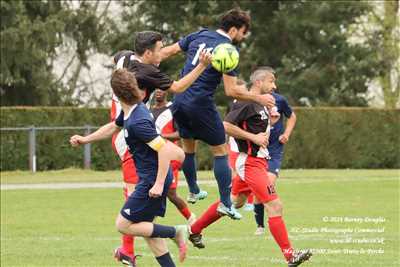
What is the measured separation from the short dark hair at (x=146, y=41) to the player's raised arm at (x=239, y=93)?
2.67 ft

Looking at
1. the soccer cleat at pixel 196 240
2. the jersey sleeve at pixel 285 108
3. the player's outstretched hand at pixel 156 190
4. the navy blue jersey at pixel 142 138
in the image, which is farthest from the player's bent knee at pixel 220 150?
the jersey sleeve at pixel 285 108

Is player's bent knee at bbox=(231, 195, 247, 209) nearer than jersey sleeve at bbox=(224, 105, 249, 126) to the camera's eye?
No

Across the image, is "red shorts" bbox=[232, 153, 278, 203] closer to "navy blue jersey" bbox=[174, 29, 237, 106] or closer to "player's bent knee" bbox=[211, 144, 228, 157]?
"player's bent knee" bbox=[211, 144, 228, 157]

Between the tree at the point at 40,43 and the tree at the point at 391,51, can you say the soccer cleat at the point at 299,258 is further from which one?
the tree at the point at 391,51

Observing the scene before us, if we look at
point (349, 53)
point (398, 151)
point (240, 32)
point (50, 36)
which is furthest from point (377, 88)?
point (240, 32)

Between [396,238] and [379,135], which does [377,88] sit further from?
[396,238]

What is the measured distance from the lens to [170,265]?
32.0ft

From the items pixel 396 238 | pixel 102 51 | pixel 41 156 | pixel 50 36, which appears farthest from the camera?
pixel 102 51

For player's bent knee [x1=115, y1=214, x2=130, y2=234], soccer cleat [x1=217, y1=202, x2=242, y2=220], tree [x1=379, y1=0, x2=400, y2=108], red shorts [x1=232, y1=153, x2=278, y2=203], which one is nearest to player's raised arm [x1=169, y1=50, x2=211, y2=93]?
player's bent knee [x1=115, y1=214, x2=130, y2=234]

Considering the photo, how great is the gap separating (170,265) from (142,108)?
1523 millimetres

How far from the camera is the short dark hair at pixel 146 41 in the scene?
10484 millimetres

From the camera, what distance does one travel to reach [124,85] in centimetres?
930

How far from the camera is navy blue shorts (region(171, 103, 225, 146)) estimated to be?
1104 cm

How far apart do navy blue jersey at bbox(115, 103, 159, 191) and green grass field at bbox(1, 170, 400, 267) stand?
2682mm
